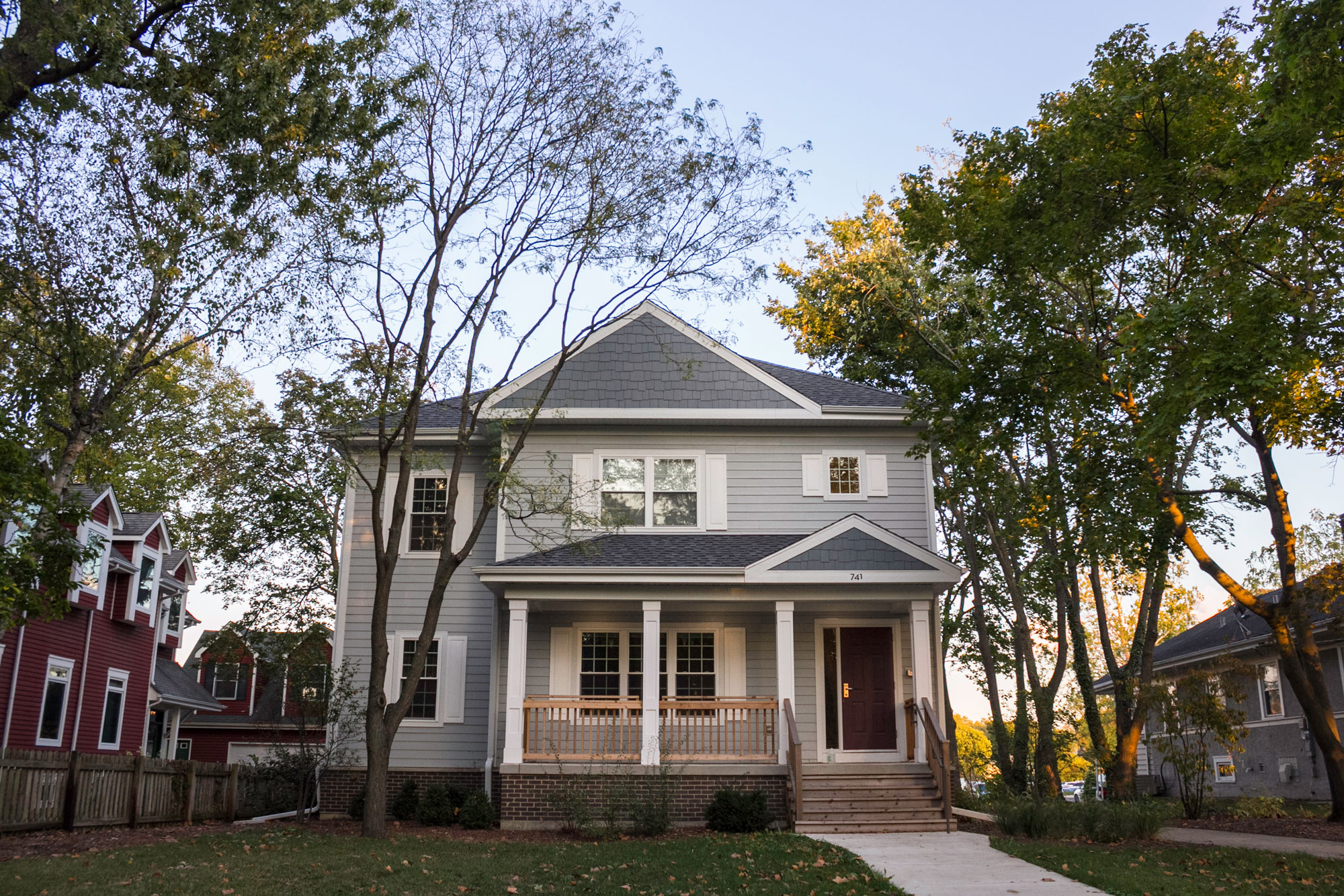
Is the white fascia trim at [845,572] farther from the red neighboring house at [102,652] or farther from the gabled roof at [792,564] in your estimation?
the red neighboring house at [102,652]

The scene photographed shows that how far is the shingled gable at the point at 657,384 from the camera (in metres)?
18.5

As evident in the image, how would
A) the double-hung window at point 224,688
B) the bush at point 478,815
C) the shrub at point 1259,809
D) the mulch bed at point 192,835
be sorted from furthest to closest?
the double-hung window at point 224,688 → the shrub at point 1259,809 → the bush at point 478,815 → the mulch bed at point 192,835

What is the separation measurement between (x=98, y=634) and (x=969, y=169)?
2060cm

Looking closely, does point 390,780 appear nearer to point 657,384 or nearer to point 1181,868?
point 657,384

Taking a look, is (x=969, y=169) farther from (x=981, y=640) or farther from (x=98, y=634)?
(x=98, y=634)

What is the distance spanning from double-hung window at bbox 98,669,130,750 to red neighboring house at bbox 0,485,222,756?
0.8 inches

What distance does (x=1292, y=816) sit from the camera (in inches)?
666

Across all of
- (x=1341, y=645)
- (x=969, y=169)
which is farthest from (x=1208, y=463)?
(x=969, y=169)

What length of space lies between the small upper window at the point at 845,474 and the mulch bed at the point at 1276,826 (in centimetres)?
729

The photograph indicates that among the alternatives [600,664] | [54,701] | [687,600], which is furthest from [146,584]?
[687,600]

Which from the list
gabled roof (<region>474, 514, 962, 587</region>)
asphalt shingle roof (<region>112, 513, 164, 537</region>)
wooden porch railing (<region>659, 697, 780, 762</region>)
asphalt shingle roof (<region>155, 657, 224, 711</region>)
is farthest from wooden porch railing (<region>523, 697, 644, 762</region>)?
asphalt shingle roof (<region>155, 657, 224, 711</region>)

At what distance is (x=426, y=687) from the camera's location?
18.0 m

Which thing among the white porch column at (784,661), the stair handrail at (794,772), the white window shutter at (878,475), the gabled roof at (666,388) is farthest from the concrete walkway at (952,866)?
the gabled roof at (666,388)

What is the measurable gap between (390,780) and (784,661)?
6865 millimetres
